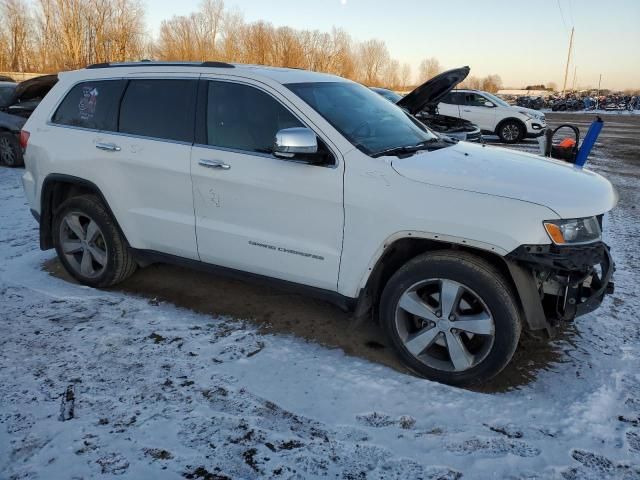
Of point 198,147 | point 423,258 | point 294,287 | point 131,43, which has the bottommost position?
point 294,287

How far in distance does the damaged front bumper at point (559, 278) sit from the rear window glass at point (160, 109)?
2438 millimetres

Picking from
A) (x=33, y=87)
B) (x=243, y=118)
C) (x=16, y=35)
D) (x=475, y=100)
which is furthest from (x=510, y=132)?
(x=16, y=35)

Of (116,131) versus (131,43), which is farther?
(131,43)

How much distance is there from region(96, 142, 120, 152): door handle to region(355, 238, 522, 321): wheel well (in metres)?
2.25

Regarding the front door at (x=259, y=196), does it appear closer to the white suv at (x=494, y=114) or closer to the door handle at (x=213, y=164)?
the door handle at (x=213, y=164)

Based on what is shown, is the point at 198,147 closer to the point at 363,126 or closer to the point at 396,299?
the point at 363,126

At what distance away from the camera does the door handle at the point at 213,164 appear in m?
3.45

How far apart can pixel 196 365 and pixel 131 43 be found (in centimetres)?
5339

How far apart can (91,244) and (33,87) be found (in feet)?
23.0

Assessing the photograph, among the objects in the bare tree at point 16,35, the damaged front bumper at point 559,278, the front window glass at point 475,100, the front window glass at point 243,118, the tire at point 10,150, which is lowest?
the damaged front bumper at point 559,278

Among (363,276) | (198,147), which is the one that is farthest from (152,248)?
(363,276)

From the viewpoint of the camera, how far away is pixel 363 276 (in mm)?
3156

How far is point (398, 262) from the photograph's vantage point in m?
3.25

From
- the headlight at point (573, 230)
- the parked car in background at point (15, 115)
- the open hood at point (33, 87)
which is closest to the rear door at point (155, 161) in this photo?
the headlight at point (573, 230)
